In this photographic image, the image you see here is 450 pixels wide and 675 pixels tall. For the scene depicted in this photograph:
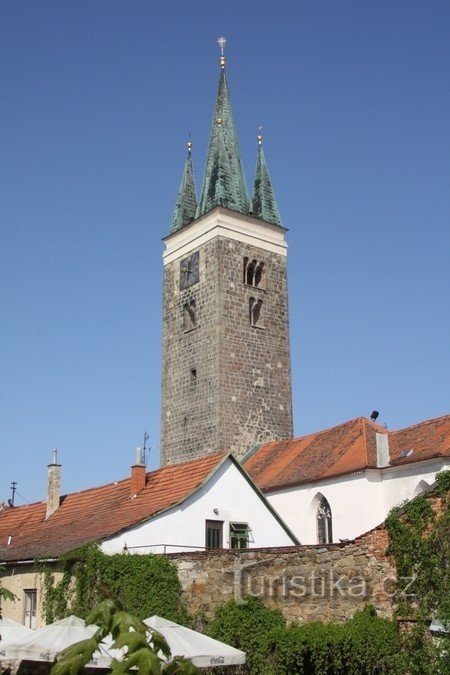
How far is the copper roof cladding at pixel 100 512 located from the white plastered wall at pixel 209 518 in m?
0.24

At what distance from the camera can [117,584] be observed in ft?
54.8

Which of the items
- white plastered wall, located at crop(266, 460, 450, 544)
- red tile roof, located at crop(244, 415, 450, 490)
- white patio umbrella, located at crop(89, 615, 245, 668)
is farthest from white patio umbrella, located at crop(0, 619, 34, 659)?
red tile roof, located at crop(244, 415, 450, 490)

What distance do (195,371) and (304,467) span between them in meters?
10.3

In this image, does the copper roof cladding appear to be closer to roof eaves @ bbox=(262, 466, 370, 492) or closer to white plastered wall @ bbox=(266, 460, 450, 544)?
roof eaves @ bbox=(262, 466, 370, 492)

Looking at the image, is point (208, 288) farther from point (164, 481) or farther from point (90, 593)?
point (90, 593)

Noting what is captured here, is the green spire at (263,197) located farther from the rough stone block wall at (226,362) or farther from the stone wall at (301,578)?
the stone wall at (301,578)

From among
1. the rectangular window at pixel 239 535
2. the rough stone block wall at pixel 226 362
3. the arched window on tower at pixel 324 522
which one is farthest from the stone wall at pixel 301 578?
the rough stone block wall at pixel 226 362

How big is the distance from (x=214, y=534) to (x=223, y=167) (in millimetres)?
28044

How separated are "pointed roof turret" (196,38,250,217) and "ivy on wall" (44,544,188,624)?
2664 centimetres

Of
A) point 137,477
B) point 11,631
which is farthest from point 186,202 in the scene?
point 11,631

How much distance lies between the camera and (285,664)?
13258 millimetres

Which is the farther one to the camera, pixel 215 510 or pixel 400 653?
pixel 215 510

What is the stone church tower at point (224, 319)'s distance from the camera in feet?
126

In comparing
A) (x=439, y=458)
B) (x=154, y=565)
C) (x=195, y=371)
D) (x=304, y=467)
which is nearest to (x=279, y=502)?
(x=304, y=467)
